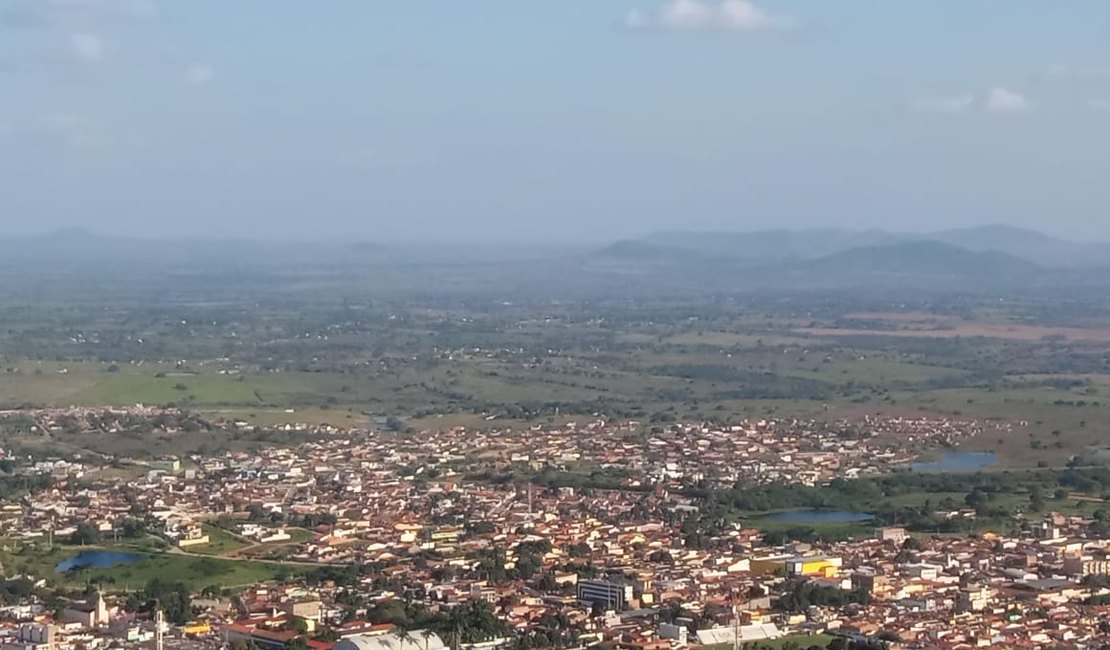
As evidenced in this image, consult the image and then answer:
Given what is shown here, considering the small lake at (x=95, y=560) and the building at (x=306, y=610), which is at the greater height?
the building at (x=306, y=610)

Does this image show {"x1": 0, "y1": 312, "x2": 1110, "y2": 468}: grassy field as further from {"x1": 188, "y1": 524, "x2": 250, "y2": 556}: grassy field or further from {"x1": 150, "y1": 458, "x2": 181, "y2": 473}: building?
{"x1": 188, "y1": 524, "x2": 250, "y2": 556}: grassy field

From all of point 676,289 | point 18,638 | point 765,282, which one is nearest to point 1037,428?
point 18,638

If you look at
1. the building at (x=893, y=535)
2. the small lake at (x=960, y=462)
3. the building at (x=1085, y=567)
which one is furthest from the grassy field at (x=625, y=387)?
the building at (x=1085, y=567)

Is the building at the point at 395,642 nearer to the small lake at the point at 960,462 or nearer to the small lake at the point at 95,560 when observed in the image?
the small lake at the point at 95,560


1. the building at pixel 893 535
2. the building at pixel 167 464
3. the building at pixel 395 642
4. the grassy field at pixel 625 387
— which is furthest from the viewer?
the grassy field at pixel 625 387

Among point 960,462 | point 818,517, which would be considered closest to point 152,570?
point 818,517

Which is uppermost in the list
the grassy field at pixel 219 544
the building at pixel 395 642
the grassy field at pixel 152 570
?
the building at pixel 395 642

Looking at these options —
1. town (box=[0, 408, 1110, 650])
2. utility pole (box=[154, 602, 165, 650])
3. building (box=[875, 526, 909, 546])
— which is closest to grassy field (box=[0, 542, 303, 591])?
town (box=[0, 408, 1110, 650])

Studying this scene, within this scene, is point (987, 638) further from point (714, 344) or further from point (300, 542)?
point (714, 344)
